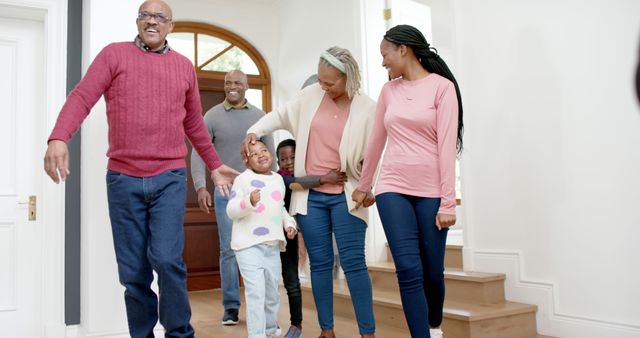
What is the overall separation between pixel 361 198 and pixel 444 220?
0.43 m

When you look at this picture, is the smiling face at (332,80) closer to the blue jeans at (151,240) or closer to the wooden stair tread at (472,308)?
the blue jeans at (151,240)

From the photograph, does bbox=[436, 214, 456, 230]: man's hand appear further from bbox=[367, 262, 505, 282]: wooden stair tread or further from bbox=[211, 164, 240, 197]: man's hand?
bbox=[367, 262, 505, 282]: wooden stair tread

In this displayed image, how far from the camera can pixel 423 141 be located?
7.25 feet

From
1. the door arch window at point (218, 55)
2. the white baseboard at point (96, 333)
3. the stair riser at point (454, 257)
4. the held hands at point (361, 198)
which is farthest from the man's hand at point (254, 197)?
the door arch window at point (218, 55)

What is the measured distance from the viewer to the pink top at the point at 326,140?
2518mm

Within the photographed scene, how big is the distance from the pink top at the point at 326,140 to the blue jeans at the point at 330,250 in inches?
3.1

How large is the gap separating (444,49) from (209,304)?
4.78 m

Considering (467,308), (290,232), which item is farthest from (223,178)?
(467,308)

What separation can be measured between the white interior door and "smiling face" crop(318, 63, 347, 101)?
1731 mm

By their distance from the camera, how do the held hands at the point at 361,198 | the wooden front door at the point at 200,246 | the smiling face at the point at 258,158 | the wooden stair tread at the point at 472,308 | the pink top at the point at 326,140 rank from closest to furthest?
the held hands at the point at 361,198 < the pink top at the point at 326,140 < the smiling face at the point at 258,158 < the wooden stair tread at the point at 472,308 < the wooden front door at the point at 200,246

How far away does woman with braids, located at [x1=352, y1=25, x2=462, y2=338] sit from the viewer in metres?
2.13

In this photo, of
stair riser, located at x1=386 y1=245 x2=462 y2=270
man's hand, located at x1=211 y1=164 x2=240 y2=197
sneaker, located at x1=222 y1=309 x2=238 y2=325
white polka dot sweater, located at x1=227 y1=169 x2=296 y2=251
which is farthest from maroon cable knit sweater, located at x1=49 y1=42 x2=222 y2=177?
stair riser, located at x1=386 y1=245 x2=462 y2=270

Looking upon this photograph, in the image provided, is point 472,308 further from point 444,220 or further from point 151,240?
point 151,240

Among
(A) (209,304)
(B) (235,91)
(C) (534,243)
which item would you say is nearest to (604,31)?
(C) (534,243)
